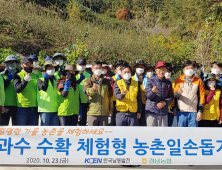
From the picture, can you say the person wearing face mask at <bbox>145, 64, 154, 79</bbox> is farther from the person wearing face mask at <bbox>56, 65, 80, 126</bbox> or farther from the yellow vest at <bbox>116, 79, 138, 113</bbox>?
the person wearing face mask at <bbox>56, 65, 80, 126</bbox>

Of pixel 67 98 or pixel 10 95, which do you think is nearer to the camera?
pixel 67 98

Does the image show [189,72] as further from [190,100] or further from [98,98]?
[98,98]

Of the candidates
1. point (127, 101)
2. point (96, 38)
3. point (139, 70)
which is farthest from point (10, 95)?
point (96, 38)

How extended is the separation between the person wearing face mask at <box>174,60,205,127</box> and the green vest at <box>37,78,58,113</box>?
2496 millimetres

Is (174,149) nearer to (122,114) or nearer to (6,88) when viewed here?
(122,114)

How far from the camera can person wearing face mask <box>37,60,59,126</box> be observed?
514cm

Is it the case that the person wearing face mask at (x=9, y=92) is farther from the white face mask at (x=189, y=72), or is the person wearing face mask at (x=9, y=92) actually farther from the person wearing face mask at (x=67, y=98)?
the white face mask at (x=189, y=72)

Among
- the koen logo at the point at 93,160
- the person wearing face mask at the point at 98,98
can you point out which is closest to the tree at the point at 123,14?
the person wearing face mask at the point at 98,98

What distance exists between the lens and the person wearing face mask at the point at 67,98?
5109mm

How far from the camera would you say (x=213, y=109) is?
530cm

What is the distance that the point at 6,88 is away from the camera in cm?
533

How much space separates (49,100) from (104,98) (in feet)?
3.71

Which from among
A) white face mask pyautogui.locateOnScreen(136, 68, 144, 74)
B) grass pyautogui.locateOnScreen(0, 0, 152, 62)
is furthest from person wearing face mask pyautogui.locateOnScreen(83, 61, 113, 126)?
grass pyautogui.locateOnScreen(0, 0, 152, 62)

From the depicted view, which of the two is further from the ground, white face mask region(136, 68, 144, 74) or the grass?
the grass
